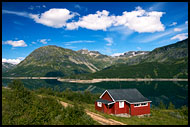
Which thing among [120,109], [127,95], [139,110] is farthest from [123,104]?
[139,110]

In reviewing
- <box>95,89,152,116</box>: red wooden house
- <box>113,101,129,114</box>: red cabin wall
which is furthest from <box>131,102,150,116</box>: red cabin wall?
<box>113,101,129,114</box>: red cabin wall

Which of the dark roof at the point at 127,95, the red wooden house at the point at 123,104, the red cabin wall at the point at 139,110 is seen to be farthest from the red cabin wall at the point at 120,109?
the red cabin wall at the point at 139,110

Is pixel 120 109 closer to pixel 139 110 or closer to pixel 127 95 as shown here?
pixel 127 95

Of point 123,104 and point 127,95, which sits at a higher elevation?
point 127,95

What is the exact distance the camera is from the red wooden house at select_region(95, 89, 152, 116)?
4203cm

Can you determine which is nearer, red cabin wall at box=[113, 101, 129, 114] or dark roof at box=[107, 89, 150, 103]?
red cabin wall at box=[113, 101, 129, 114]

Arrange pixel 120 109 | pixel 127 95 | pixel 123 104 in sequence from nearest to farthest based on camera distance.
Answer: pixel 120 109 → pixel 123 104 → pixel 127 95

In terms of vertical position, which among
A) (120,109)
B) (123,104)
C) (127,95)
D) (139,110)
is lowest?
(139,110)

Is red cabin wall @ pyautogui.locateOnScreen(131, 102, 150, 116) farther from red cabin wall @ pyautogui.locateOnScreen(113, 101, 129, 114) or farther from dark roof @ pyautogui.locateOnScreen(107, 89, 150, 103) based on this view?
dark roof @ pyautogui.locateOnScreen(107, 89, 150, 103)

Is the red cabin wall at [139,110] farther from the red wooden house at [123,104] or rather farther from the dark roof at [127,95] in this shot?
the dark roof at [127,95]

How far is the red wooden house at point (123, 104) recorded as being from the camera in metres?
42.0

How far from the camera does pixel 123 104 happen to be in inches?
1693

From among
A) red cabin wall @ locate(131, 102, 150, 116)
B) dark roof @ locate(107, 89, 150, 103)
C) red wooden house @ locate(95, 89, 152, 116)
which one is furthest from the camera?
dark roof @ locate(107, 89, 150, 103)

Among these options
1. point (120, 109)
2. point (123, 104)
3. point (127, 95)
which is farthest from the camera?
point (127, 95)
